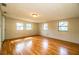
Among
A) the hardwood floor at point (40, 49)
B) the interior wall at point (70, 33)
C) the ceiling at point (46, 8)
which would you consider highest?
the ceiling at point (46, 8)

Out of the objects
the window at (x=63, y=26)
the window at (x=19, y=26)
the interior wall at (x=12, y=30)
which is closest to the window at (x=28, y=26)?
the interior wall at (x=12, y=30)

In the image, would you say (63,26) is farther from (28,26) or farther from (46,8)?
(28,26)

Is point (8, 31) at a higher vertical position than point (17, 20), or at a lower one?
lower

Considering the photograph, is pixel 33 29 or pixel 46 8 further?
pixel 33 29

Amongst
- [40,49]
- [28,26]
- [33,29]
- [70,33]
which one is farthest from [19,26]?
[40,49]

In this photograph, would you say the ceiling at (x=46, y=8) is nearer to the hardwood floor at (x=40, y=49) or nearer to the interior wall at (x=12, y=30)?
the hardwood floor at (x=40, y=49)

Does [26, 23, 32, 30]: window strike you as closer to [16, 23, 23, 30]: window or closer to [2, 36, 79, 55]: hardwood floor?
[16, 23, 23, 30]: window

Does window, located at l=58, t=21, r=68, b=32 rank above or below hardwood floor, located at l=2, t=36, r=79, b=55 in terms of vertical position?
above

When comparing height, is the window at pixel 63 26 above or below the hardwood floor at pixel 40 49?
above

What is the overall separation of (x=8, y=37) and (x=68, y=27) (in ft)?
17.6

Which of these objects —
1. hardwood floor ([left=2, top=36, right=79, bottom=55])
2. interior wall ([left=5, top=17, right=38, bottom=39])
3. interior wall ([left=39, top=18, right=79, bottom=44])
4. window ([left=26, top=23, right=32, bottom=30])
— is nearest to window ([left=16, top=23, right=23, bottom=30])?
interior wall ([left=5, top=17, right=38, bottom=39])
